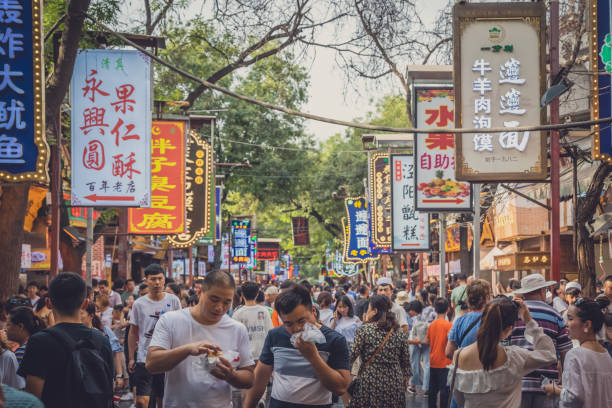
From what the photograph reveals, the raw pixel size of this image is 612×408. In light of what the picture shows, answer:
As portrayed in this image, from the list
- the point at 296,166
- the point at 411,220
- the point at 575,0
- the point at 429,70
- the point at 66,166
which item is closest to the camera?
the point at 575,0

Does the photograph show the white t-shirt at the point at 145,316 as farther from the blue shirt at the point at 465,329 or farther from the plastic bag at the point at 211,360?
the plastic bag at the point at 211,360

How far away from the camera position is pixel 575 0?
571 inches

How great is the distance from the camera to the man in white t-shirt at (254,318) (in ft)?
37.1

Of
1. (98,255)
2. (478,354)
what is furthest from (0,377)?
(98,255)

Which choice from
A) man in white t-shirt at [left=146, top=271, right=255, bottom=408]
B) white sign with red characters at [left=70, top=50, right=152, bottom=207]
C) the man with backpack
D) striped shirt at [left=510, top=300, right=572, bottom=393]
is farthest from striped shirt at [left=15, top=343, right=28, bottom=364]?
white sign with red characters at [left=70, top=50, right=152, bottom=207]

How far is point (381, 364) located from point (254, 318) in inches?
166

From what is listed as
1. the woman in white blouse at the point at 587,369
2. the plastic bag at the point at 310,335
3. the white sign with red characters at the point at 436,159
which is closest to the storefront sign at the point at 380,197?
the white sign with red characters at the point at 436,159

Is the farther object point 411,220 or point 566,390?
point 411,220

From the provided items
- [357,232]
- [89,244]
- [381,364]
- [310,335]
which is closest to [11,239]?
[89,244]

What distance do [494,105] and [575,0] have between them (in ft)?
14.2

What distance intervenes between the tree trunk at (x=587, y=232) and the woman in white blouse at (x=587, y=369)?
799cm

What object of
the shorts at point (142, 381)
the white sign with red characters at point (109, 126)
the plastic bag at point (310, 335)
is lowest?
the shorts at point (142, 381)

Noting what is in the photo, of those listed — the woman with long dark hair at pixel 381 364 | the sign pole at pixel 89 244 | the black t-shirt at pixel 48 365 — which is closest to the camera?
the black t-shirt at pixel 48 365

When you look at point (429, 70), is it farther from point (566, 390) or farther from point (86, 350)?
point (86, 350)
